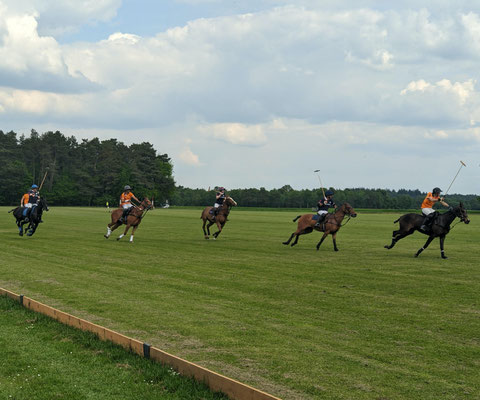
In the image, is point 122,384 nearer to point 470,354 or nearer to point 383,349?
point 383,349

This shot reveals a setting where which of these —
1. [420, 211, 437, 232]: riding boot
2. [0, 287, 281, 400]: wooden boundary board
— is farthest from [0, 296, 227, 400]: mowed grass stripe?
[420, 211, 437, 232]: riding boot

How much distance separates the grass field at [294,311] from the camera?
6.80m

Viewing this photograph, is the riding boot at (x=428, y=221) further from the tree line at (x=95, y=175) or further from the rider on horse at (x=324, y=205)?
the tree line at (x=95, y=175)

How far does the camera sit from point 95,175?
136 metres

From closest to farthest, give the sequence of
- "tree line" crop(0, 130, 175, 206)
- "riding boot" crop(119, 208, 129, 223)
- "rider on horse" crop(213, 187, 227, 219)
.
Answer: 1. "riding boot" crop(119, 208, 129, 223)
2. "rider on horse" crop(213, 187, 227, 219)
3. "tree line" crop(0, 130, 175, 206)

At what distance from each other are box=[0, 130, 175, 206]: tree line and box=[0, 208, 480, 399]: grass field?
10974 cm

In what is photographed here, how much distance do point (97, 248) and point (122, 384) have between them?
1669 cm

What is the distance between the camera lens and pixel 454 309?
10.8 meters

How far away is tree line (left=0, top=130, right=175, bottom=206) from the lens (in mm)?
125562

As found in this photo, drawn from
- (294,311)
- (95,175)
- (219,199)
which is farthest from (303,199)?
(294,311)

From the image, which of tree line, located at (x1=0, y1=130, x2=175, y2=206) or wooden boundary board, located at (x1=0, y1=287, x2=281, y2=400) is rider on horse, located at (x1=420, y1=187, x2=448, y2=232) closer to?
wooden boundary board, located at (x1=0, y1=287, x2=281, y2=400)

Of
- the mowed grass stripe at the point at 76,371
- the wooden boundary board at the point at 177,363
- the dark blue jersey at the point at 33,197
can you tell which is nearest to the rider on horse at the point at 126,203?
the dark blue jersey at the point at 33,197

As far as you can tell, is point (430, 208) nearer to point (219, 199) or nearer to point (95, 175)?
point (219, 199)

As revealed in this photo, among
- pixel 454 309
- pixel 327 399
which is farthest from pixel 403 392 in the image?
pixel 454 309
